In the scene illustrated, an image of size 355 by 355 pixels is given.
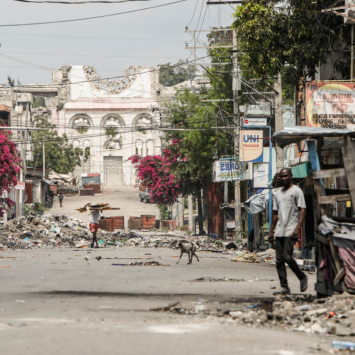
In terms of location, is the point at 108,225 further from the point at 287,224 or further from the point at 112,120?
the point at 112,120

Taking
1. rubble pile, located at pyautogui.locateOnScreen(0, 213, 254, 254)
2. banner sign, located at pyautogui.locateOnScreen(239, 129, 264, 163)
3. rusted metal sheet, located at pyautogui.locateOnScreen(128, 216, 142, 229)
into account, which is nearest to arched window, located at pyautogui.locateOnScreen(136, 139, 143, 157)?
rusted metal sheet, located at pyautogui.locateOnScreen(128, 216, 142, 229)

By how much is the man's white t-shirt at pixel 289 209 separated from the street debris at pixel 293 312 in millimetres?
1063

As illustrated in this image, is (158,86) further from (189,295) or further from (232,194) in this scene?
(189,295)

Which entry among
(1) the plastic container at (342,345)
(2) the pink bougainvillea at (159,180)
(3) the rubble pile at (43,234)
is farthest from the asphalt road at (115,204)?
(1) the plastic container at (342,345)

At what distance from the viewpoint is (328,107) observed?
16.9m

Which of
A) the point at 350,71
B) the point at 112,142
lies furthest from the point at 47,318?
the point at 112,142

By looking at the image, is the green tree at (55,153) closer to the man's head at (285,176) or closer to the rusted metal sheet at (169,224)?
the rusted metal sheet at (169,224)

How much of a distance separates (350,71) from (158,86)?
271 feet

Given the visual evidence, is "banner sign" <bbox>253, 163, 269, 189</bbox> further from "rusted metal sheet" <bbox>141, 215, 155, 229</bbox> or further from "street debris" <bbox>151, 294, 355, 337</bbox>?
"street debris" <bbox>151, 294, 355, 337</bbox>

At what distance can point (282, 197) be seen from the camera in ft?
29.7

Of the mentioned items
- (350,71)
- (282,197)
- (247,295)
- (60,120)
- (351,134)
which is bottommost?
(247,295)

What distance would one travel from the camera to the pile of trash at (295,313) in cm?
636

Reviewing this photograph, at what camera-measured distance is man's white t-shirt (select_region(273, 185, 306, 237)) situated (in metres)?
8.90

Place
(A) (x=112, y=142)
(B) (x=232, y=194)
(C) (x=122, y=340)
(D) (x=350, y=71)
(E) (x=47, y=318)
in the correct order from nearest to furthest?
(C) (x=122, y=340)
(E) (x=47, y=318)
(D) (x=350, y=71)
(B) (x=232, y=194)
(A) (x=112, y=142)
